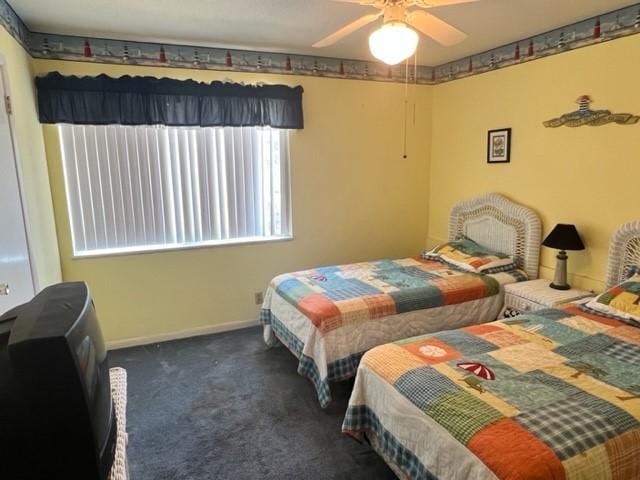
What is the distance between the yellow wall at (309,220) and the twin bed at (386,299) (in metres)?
0.60

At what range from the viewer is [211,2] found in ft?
8.32

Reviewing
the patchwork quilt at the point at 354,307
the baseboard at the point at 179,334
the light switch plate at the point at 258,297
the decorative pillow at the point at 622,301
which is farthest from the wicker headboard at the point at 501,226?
the baseboard at the point at 179,334

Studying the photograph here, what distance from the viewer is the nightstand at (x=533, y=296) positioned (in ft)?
9.53

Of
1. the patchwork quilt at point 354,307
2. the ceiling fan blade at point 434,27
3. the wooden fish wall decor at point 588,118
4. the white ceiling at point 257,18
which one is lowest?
the patchwork quilt at point 354,307

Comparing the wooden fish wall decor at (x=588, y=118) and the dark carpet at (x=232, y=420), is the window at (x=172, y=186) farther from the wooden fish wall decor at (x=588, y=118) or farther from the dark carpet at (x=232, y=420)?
the wooden fish wall decor at (x=588, y=118)

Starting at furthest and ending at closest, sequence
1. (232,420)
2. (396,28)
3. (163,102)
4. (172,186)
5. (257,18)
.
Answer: (172,186) < (163,102) < (257,18) < (232,420) < (396,28)

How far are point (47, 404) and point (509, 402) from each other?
61.8 inches

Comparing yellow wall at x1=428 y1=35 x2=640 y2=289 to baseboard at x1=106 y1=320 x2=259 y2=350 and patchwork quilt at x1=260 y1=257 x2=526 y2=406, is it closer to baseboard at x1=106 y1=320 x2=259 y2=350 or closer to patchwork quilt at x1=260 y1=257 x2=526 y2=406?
patchwork quilt at x1=260 y1=257 x2=526 y2=406

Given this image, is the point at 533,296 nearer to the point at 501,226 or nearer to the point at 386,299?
the point at 501,226

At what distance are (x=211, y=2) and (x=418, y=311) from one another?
2.43 metres

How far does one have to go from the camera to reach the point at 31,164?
2.73m

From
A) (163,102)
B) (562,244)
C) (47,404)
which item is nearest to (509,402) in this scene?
(47,404)

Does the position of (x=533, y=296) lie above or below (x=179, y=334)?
above

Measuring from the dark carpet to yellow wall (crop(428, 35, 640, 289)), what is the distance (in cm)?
218
